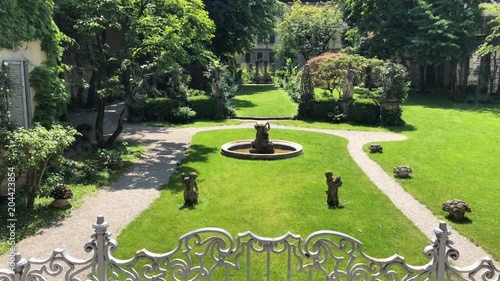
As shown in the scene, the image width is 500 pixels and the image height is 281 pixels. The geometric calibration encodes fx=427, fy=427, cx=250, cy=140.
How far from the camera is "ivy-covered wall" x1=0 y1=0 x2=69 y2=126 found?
1035cm

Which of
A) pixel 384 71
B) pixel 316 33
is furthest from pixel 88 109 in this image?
pixel 316 33

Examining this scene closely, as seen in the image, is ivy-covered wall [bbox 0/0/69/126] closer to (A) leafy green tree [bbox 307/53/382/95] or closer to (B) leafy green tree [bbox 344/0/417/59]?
(A) leafy green tree [bbox 307/53/382/95]

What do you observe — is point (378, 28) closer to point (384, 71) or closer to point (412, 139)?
point (384, 71)

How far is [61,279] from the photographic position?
22.1 ft

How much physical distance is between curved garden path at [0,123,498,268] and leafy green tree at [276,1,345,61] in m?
30.1

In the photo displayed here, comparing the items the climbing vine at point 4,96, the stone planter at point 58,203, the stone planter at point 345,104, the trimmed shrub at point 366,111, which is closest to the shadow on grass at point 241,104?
the stone planter at point 345,104

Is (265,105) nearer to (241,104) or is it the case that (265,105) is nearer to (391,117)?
(241,104)

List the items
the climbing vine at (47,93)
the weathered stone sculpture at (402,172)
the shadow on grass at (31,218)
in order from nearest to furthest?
the shadow on grass at (31,218) < the climbing vine at (47,93) < the weathered stone sculpture at (402,172)

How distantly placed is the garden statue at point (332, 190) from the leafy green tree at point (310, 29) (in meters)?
38.2

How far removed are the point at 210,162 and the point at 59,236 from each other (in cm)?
695

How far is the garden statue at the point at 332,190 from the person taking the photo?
1034cm

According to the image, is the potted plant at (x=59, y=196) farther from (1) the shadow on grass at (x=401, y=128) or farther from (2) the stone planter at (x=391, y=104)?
(2) the stone planter at (x=391, y=104)

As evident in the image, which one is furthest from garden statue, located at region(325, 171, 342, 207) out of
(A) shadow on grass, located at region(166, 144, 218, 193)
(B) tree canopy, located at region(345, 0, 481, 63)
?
(B) tree canopy, located at region(345, 0, 481, 63)

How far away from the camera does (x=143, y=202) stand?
1084 centimetres
